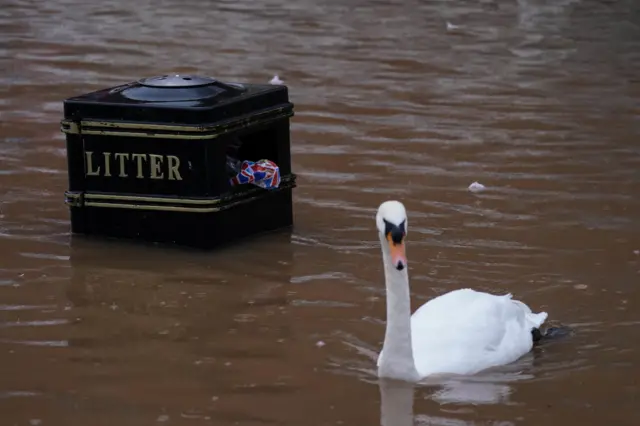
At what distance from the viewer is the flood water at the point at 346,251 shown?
6.77 metres

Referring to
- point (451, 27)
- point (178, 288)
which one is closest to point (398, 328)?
point (178, 288)

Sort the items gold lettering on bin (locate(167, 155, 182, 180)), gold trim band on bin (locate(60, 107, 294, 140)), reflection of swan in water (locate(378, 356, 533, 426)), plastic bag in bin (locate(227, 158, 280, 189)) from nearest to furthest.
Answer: reflection of swan in water (locate(378, 356, 533, 426)) < gold trim band on bin (locate(60, 107, 294, 140)) < gold lettering on bin (locate(167, 155, 182, 180)) < plastic bag in bin (locate(227, 158, 280, 189))

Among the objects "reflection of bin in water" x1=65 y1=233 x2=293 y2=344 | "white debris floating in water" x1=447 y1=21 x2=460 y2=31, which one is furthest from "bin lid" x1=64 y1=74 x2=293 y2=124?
"white debris floating in water" x1=447 y1=21 x2=460 y2=31

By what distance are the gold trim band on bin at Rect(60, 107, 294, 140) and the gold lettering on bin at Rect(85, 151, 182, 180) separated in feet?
0.47

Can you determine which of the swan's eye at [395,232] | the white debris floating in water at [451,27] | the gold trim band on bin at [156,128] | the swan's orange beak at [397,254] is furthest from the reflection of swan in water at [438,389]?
the white debris floating in water at [451,27]

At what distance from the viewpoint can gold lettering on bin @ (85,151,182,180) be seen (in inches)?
351

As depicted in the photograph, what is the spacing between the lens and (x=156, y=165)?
895cm

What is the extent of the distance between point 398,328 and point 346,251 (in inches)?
99.2

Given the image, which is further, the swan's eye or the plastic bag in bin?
the plastic bag in bin

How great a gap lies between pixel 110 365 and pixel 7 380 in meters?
0.56

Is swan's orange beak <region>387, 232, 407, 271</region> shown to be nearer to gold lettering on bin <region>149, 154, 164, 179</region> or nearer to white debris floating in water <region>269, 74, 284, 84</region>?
gold lettering on bin <region>149, 154, 164, 179</region>

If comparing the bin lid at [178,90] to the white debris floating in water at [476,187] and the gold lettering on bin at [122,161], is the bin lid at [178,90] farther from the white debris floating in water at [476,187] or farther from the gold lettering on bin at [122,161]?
the white debris floating in water at [476,187]

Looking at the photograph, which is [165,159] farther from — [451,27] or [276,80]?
[451,27]

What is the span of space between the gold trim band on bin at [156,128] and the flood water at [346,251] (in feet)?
2.62
